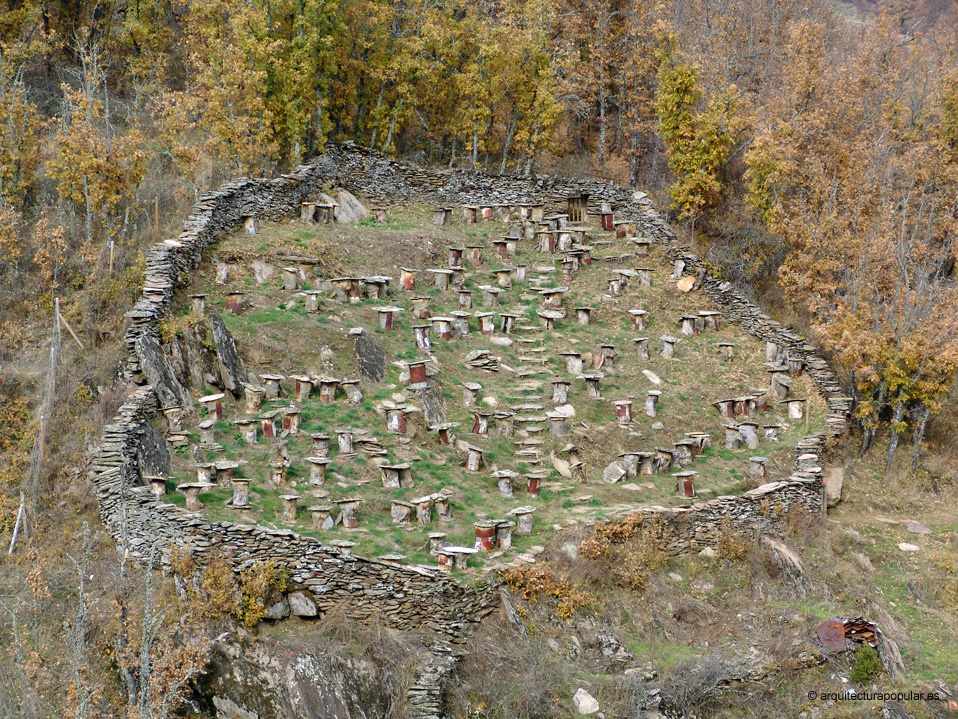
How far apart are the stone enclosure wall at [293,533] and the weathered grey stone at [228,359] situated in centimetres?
134

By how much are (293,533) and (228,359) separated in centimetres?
632

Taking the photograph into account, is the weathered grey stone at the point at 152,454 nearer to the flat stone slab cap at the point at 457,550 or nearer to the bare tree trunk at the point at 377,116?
the flat stone slab cap at the point at 457,550

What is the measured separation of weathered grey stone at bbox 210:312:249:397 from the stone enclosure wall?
134 cm

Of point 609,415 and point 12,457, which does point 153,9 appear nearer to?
point 12,457

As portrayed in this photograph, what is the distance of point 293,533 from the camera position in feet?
51.6

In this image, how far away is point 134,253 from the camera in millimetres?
24828

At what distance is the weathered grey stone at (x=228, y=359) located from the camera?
20.3m

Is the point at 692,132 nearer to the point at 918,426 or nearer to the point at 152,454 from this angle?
the point at 918,426

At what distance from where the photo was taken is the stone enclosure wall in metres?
15.6

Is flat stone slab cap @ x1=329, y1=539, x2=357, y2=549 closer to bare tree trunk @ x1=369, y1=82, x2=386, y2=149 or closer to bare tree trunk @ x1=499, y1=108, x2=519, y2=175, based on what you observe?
bare tree trunk @ x1=499, y1=108, x2=519, y2=175

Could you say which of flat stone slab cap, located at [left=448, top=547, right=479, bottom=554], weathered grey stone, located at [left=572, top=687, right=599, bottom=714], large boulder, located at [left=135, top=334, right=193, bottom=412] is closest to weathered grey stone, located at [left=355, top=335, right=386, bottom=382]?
large boulder, located at [left=135, top=334, right=193, bottom=412]

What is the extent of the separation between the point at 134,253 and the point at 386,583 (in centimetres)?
1420

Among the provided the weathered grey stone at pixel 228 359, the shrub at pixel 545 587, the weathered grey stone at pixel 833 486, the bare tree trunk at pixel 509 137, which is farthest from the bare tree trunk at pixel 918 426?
the weathered grey stone at pixel 228 359

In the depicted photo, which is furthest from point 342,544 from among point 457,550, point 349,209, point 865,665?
point 349,209
